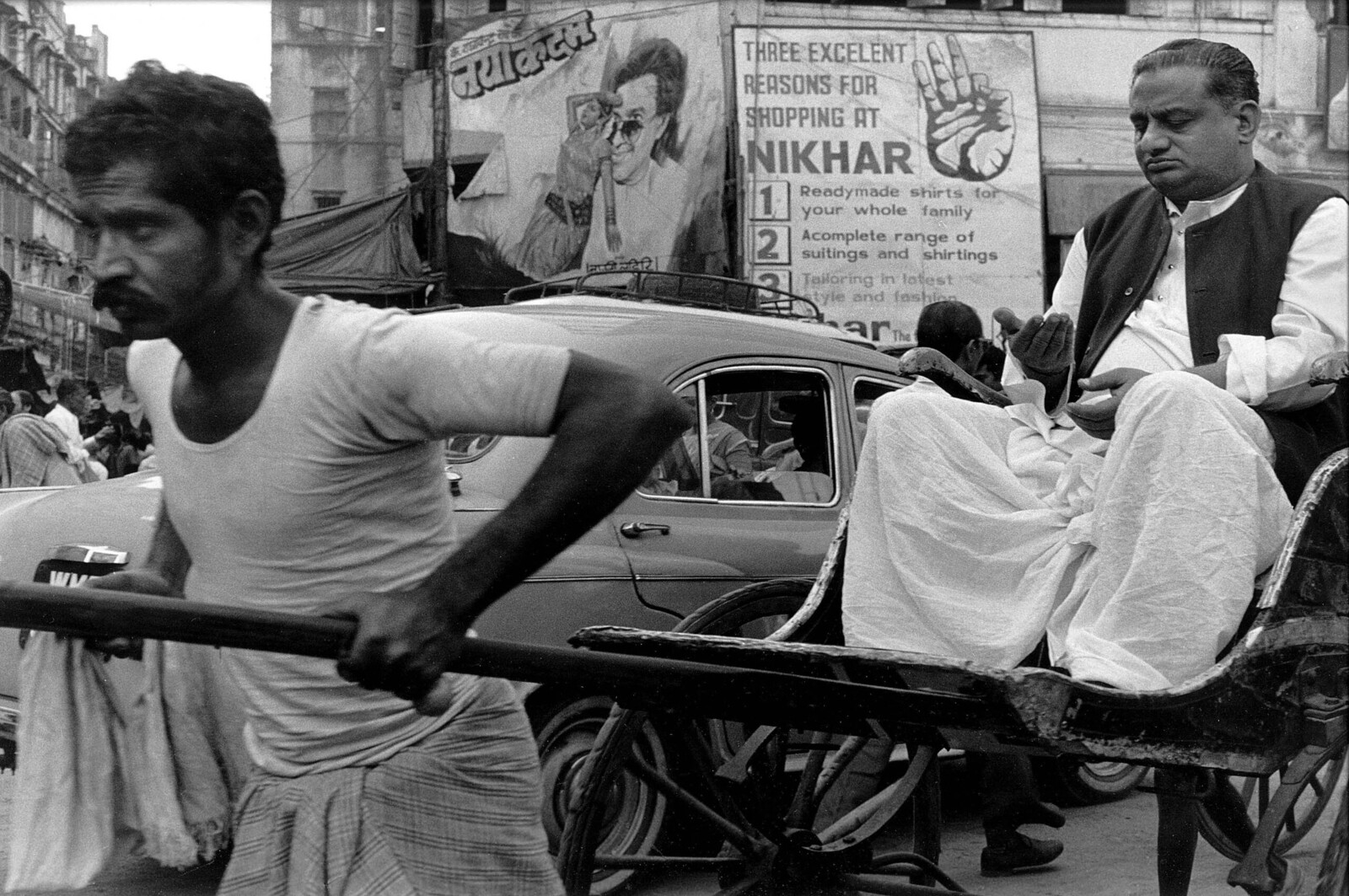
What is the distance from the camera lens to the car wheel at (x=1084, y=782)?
5.95 metres

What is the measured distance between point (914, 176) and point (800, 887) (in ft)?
44.0

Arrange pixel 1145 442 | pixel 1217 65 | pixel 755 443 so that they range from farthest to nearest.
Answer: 1. pixel 755 443
2. pixel 1217 65
3. pixel 1145 442

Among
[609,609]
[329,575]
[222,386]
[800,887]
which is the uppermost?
[222,386]

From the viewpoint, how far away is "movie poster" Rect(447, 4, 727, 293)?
16.3 metres

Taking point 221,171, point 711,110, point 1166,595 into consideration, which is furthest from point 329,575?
point 711,110

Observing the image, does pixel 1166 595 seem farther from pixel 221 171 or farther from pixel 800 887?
pixel 221 171

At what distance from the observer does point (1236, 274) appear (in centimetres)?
382

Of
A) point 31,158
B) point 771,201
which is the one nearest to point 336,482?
point 31,158

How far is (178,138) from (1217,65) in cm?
278

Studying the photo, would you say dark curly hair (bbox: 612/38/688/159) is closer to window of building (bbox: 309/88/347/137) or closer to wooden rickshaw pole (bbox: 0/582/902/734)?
window of building (bbox: 309/88/347/137)

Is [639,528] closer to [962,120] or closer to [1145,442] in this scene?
[1145,442]

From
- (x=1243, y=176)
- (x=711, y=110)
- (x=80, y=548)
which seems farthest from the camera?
(x=711, y=110)

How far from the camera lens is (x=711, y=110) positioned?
16219mm

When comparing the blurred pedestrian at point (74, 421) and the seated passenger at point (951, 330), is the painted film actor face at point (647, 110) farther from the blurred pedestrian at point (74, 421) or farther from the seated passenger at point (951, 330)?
the seated passenger at point (951, 330)
